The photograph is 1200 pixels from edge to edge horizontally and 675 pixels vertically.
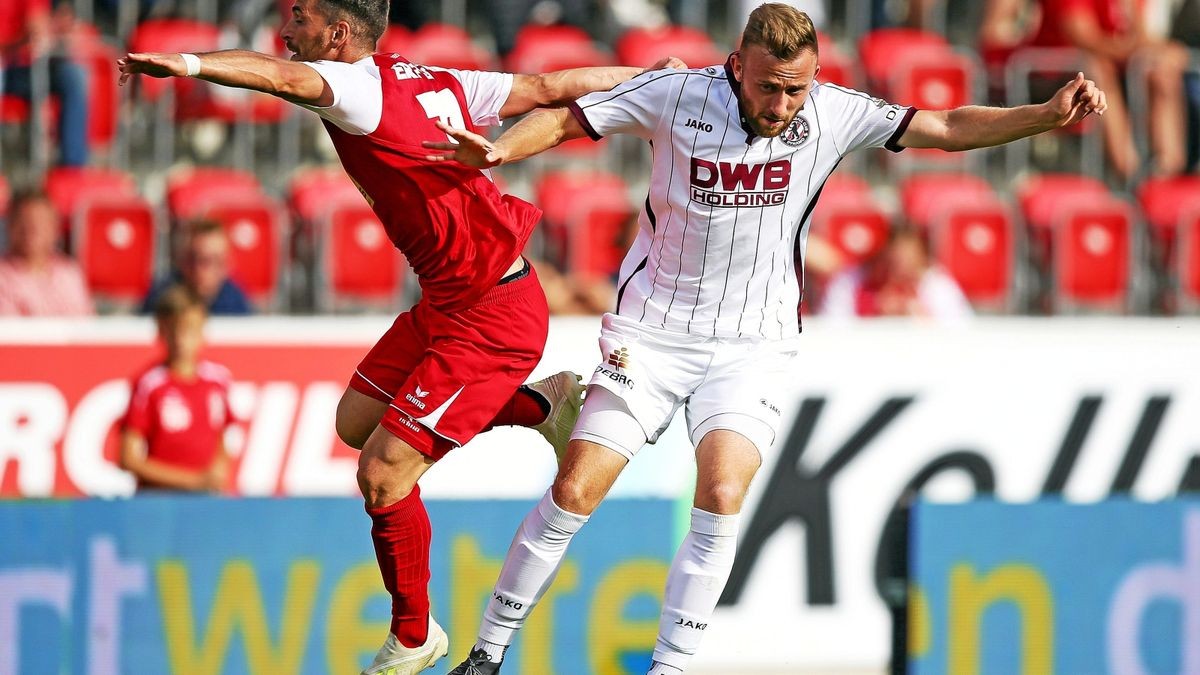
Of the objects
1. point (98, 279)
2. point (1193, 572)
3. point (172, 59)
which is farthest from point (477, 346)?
point (98, 279)

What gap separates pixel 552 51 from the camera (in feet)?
39.1

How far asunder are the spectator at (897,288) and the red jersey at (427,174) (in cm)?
428

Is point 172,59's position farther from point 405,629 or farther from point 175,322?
point 175,322

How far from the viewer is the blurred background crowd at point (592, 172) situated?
34.8ft

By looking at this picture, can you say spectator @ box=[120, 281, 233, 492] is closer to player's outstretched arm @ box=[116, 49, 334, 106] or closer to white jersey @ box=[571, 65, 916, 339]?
white jersey @ box=[571, 65, 916, 339]

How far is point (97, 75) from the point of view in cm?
1145

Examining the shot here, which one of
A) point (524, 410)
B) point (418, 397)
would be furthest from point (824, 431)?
point (418, 397)

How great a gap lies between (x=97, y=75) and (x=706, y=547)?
736 cm

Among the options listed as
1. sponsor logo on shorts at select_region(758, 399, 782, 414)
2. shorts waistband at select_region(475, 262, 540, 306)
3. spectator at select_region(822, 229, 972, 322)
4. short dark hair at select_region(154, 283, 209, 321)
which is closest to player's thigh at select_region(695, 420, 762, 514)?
sponsor logo on shorts at select_region(758, 399, 782, 414)

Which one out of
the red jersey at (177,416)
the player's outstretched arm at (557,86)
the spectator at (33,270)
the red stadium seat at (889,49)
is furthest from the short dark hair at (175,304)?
the red stadium seat at (889,49)

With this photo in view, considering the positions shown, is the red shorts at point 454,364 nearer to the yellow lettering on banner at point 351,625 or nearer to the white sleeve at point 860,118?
the white sleeve at point 860,118

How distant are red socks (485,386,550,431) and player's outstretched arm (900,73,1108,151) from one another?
166cm

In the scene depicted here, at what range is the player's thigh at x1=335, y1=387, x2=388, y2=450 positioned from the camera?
608 centimetres

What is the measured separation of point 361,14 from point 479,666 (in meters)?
2.27
